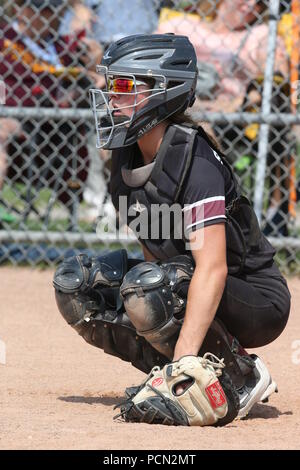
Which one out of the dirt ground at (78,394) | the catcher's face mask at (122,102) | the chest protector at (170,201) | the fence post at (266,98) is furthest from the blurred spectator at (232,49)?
the catcher's face mask at (122,102)

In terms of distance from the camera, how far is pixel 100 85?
6453mm

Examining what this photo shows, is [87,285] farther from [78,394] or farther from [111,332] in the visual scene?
[78,394]

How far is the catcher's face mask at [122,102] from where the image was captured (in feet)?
10.4

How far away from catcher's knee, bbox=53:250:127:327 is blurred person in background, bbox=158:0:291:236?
9.51ft

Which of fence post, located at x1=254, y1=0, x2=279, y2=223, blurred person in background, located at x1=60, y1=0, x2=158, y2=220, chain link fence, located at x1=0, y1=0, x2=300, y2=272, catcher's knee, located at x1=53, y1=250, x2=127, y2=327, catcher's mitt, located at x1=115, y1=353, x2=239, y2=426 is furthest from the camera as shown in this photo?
blurred person in background, located at x1=60, y1=0, x2=158, y2=220

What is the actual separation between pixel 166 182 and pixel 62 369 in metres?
1.25

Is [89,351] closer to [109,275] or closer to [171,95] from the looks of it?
[109,275]

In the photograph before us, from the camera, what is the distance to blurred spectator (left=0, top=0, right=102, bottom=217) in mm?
6379

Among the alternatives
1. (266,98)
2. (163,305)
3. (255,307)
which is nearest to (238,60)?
(266,98)

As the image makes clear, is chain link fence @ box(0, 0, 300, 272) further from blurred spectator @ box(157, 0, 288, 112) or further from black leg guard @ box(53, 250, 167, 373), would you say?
black leg guard @ box(53, 250, 167, 373)

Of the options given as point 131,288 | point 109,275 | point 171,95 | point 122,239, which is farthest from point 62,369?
point 122,239

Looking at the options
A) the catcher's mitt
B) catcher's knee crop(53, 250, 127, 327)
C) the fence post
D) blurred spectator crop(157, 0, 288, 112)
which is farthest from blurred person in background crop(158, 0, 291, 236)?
the catcher's mitt

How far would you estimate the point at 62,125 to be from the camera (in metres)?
6.68
